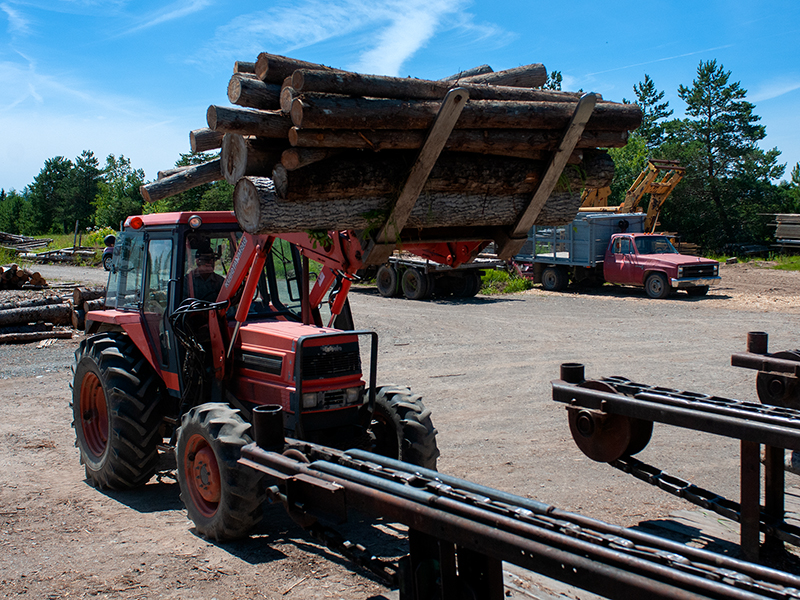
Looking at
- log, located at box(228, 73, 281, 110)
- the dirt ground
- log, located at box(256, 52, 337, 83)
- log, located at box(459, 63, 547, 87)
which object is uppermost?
log, located at box(459, 63, 547, 87)

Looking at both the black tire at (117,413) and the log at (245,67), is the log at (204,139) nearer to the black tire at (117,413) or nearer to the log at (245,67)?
the log at (245,67)

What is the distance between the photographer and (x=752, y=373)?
10695mm

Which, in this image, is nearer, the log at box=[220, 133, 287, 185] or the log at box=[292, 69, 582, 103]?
the log at box=[292, 69, 582, 103]

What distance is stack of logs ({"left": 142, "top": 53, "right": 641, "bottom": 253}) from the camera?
12.8 ft

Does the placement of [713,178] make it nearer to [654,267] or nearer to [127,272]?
[654,267]

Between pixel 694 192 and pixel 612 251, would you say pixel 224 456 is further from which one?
pixel 694 192

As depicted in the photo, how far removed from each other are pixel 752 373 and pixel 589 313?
25.0ft

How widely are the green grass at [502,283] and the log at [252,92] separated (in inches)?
795

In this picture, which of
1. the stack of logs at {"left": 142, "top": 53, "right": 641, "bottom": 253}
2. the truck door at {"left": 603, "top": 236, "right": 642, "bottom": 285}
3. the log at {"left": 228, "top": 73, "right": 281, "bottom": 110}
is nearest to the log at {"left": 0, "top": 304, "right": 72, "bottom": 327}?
the stack of logs at {"left": 142, "top": 53, "right": 641, "bottom": 253}

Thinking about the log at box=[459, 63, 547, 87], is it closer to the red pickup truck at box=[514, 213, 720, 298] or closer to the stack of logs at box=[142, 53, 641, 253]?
the stack of logs at box=[142, 53, 641, 253]

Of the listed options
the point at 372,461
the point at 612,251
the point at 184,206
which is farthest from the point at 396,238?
the point at 184,206

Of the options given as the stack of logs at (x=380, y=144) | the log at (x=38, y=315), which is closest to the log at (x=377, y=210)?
the stack of logs at (x=380, y=144)

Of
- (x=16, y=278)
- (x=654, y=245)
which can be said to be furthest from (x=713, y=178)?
(x=16, y=278)

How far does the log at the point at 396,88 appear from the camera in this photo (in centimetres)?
382
